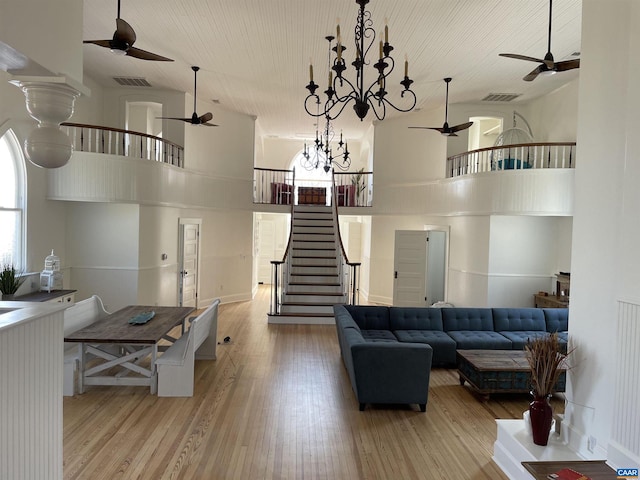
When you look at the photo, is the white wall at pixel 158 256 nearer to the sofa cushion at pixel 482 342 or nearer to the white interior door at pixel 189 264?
the white interior door at pixel 189 264

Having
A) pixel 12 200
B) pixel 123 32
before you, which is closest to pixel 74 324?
pixel 12 200

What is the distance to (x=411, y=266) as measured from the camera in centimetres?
1098

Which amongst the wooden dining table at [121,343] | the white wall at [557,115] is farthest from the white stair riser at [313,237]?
the wooden dining table at [121,343]

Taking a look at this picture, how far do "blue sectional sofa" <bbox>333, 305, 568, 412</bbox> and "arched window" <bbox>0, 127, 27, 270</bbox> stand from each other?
5130 mm

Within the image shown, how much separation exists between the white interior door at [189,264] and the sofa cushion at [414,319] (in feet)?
17.5

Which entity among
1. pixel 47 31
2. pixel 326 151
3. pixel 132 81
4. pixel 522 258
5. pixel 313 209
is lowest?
pixel 522 258

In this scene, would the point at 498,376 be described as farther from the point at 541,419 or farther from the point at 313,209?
the point at 313,209

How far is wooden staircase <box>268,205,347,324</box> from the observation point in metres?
9.07

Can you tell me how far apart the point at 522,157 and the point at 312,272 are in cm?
514

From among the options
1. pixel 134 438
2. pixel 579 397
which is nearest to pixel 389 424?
pixel 579 397

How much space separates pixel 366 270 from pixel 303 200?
346 centimetres

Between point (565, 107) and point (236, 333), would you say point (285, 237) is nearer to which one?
point (236, 333)

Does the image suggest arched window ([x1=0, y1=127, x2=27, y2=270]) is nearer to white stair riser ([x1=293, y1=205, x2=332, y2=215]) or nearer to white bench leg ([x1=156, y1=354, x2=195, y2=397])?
white bench leg ([x1=156, y1=354, x2=195, y2=397])

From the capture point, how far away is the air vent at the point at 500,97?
31.8 feet
